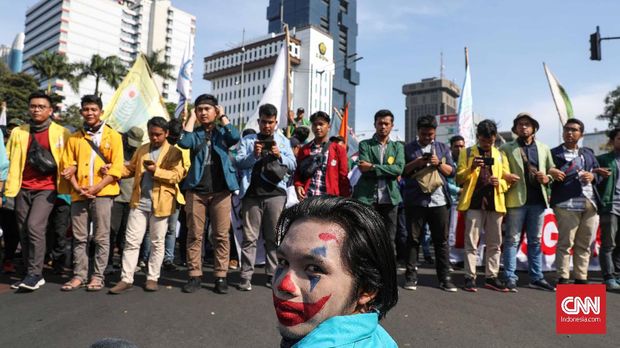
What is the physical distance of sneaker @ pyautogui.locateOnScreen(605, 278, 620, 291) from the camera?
547 centimetres

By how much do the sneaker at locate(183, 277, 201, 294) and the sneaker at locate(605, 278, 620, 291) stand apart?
4862 millimetres

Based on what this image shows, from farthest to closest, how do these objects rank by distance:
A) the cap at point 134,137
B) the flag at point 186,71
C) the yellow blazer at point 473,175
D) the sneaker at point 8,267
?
the flag at point 186,71 → the cap at point 134,137 → the sneaker at point 8,267 → the yellow blazer at point 473,175

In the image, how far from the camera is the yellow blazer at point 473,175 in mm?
5250

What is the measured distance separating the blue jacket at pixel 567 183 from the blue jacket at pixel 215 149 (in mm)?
3957

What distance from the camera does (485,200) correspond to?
5.25 meters

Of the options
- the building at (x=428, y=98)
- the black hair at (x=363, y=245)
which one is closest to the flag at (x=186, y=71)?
the black hair at (x=363, y=245)

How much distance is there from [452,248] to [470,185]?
2.07 m

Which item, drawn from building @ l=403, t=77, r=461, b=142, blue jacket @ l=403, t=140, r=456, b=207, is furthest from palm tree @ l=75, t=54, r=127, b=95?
building @ l=403, t=77, r=461, b=142

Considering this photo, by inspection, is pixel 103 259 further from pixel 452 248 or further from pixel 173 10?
pixel 173 10

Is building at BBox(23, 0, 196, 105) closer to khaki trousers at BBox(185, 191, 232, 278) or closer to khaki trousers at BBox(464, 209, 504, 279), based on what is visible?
khaki trousers at BBox(185, 191, 232, 278)

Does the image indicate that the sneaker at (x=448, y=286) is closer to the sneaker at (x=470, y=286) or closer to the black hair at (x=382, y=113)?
the sneaker at (x=470, y=286)

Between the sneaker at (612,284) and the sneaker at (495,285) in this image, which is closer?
the sneaker at (495,285)

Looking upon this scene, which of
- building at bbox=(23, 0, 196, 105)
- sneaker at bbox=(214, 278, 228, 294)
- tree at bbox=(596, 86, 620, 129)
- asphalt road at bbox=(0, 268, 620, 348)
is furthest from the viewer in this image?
building at bbox=(23, 0, 196, 105)

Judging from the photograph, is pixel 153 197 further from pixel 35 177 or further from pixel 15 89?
pixel 15 89
